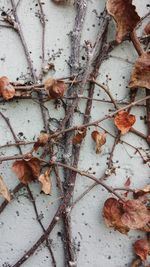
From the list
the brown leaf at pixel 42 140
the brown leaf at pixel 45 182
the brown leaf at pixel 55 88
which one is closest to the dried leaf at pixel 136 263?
the brown leaf at pixel 45 182

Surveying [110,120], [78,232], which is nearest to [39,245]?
[78,232]

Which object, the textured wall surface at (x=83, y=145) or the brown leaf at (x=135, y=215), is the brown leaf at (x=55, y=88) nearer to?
the textured wall surface at (x=83, y=145)

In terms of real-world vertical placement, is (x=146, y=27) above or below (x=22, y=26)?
below

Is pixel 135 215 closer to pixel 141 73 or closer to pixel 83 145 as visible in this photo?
pixel 83 145

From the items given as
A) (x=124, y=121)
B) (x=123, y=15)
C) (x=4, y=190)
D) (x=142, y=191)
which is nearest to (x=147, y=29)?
(x=123, y=15)

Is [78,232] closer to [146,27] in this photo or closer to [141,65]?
[141,65]
